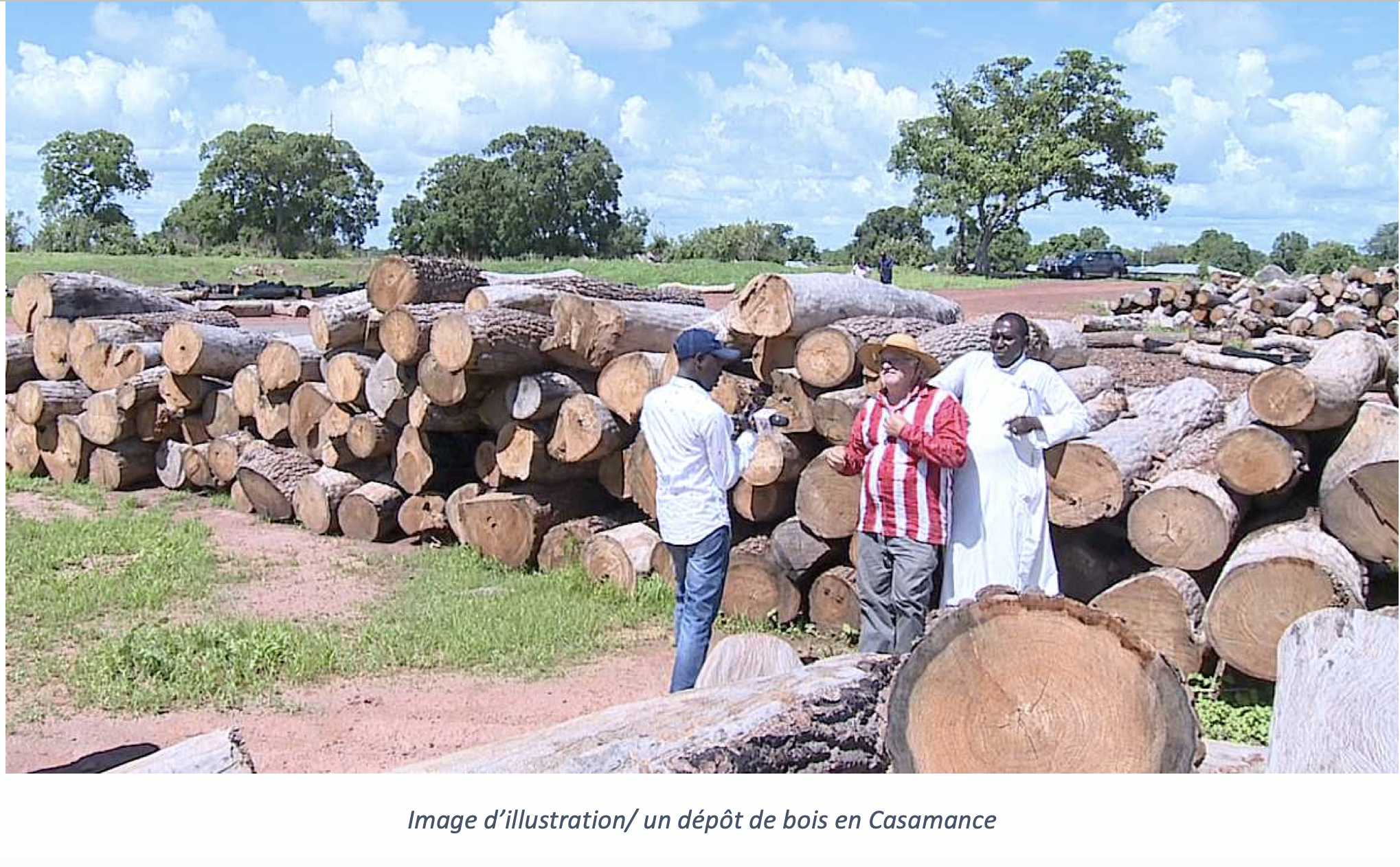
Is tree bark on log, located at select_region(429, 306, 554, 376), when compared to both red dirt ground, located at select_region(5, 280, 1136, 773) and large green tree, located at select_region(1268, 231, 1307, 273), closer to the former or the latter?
red dirt ground, located at select_region(5, 280, 1136, 773)

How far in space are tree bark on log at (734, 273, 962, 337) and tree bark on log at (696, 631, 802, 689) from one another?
9.64 feet

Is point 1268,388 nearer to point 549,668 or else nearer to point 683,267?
point 549,668

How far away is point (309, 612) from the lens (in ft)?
25.3

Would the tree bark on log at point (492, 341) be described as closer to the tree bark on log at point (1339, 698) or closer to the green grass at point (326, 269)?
the tree bark on log at point (1339, 698)

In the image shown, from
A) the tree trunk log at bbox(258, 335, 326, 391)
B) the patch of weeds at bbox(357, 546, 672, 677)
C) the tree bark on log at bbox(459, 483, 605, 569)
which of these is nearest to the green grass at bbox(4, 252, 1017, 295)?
the tree trunk log at bbox(258, 335, 326, 391)

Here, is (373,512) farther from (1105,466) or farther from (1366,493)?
(1366,493)

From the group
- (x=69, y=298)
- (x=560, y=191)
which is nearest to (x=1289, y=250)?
(x=560, y=191)

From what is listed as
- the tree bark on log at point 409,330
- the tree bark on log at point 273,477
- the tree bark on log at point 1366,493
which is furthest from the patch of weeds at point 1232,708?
the tree bark on log at point 273,477

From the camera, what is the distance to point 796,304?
284 inches

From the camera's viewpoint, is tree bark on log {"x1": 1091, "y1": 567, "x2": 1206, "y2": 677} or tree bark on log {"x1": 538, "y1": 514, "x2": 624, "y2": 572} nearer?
tree bark on log {"x1": 1091, "y1": 567, "x2": 1206, "y2": 677}

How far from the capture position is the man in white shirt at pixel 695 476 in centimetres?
531

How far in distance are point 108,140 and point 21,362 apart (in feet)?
121

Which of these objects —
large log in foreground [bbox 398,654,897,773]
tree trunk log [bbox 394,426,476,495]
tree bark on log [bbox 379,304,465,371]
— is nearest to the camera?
large log in foreground [bbox 398,654,897,773]

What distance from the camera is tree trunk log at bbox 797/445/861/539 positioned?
6785 mm
